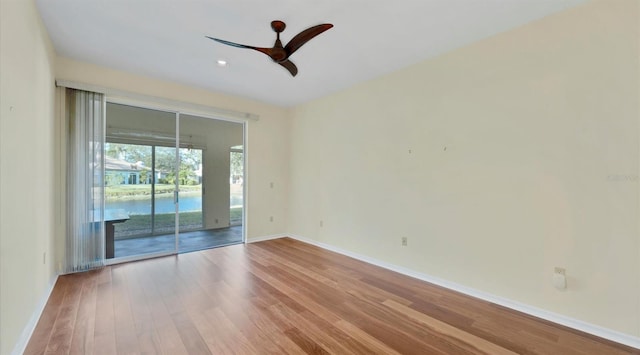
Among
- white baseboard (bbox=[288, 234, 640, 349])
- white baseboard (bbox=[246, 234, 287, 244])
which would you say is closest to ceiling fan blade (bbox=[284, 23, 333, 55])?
white baseboard (bbox=[288, 234, 640, 349])

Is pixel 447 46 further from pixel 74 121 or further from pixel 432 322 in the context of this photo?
pixel 74 121

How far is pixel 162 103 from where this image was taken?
Answer: 410cm

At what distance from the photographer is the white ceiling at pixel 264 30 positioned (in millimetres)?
2303

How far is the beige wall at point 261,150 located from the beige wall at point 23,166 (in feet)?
5.14

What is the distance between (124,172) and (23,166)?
2.13 m

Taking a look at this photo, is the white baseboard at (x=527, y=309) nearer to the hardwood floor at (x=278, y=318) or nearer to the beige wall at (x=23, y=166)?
the hardwood floor at (x=278, y=318)

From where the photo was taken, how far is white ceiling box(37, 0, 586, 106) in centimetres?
230

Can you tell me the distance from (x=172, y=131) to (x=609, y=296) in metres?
5.67

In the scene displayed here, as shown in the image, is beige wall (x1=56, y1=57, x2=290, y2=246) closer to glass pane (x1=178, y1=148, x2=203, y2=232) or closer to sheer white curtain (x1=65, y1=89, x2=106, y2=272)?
sheer white curtain (x1=65, y1=89, x2=106, y2=272)

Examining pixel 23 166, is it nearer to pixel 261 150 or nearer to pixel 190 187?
pixel 190 187

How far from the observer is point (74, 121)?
11.1 feet

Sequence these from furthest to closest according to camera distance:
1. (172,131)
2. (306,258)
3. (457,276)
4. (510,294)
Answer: (172,131) → (306,258) → (457,276) → (510,294)

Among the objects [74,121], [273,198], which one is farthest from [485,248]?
[74,121]

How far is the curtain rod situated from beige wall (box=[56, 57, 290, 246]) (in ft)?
0.28
